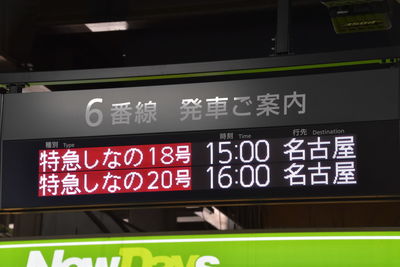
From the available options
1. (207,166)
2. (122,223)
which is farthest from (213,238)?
(122,223)

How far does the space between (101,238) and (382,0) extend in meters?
1.93

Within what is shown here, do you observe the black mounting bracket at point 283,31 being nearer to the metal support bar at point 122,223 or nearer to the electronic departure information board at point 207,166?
the electronic departure information board at point 207,166

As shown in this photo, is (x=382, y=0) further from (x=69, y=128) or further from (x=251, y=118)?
(x=69, y=128)

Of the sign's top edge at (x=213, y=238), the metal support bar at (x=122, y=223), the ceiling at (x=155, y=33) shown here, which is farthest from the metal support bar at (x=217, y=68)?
the metal support bar at (x=122, y=223)

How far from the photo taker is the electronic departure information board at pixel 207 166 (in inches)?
171

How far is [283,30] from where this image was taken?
486cm

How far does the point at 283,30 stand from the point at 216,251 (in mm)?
1252

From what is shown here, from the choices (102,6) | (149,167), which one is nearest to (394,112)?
(149,167)

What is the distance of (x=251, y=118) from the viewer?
456 cm

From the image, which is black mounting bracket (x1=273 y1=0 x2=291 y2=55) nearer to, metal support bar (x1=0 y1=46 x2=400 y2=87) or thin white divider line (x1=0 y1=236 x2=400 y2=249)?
metal support bar (x1=0 y1=46 x2=400 y2=87)

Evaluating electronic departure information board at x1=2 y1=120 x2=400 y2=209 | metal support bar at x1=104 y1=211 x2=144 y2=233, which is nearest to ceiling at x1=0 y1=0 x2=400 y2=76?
metal support bar at x1=104 y1=211 x2=144 y2=233

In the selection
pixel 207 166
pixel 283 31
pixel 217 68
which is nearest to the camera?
pixel 207 166

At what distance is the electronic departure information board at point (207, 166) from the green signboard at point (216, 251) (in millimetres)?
238

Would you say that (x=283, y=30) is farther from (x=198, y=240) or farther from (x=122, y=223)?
(x=122, y=223)
